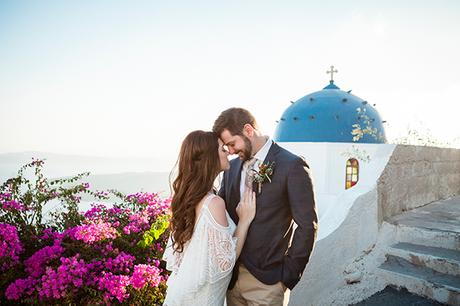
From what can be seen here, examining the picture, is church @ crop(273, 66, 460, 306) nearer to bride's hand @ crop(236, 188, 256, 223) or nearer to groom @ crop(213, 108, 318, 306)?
groom @ crop(213, 108, 318, 306)

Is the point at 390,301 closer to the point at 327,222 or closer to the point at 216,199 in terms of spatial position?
the point at 327,222

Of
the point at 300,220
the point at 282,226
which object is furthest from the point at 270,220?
the point at 300,220

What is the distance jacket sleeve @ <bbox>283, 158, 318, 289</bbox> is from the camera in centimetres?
221

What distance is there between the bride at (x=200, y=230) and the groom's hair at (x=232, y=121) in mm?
127

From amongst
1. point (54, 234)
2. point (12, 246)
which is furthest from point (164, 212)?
point (12, 246)

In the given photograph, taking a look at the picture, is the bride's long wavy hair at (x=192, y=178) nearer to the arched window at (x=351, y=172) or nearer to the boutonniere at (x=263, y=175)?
the boutonniere at (x=263, y=175)

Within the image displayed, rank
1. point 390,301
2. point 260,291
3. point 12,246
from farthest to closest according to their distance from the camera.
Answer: point 390,301
point 12,246
point 260,291

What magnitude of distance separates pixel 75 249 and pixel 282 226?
6.65ft

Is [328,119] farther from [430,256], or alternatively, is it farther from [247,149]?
[247,149]

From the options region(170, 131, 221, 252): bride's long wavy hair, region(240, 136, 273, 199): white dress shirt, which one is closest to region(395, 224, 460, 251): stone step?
region(240, 136, 273, 199): white dress shirt

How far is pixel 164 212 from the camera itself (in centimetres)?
402

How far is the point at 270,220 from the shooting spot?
2.36 metres

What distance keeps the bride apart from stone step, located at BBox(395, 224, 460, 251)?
8.52 feet

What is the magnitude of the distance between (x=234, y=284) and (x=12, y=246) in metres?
2.02
